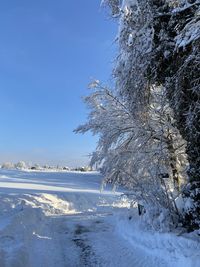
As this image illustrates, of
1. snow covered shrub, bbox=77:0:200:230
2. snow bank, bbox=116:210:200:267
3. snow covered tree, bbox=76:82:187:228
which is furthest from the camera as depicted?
snow covered tree, bbox=76:82:187:228

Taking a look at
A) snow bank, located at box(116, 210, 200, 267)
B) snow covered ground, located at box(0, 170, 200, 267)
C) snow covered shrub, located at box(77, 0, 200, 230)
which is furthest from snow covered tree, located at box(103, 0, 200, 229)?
snow covered ground, located at box(0, 170, 200, 267)

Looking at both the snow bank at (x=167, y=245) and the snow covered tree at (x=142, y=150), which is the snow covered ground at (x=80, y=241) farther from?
the snow covered tree at (x=142, y=150)

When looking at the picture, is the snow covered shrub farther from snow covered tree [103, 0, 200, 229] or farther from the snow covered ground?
the snow covered ground

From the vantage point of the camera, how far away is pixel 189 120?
9445 millimetres

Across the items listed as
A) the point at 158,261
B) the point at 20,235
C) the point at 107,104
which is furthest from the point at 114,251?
the point at 107,104

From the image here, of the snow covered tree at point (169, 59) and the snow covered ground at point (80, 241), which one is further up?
the snow covered tree at point (169, 59)

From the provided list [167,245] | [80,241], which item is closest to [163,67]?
[167,245]

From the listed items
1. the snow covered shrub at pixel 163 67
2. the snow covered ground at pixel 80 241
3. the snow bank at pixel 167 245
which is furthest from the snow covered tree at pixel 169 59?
the snow covered ground at pixel 80 241

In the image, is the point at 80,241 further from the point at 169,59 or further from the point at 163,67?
the point at 169,59

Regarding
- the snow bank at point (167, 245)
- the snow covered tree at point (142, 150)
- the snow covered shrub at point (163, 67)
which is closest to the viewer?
the snow bank at point (167, 245)

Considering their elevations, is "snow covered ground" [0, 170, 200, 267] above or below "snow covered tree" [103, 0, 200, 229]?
below

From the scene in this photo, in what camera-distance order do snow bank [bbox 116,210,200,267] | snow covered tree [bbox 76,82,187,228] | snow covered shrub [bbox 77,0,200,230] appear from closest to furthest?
snow bank [bbox 116,210,200,267] → snow covered shrub [bbox 77,0,200,230] → snow covered tree [bbox 76,82,187,228]

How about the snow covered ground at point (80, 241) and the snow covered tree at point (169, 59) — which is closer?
the snow covered tree at point (169, 59)

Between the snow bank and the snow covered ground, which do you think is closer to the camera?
the snow bank
